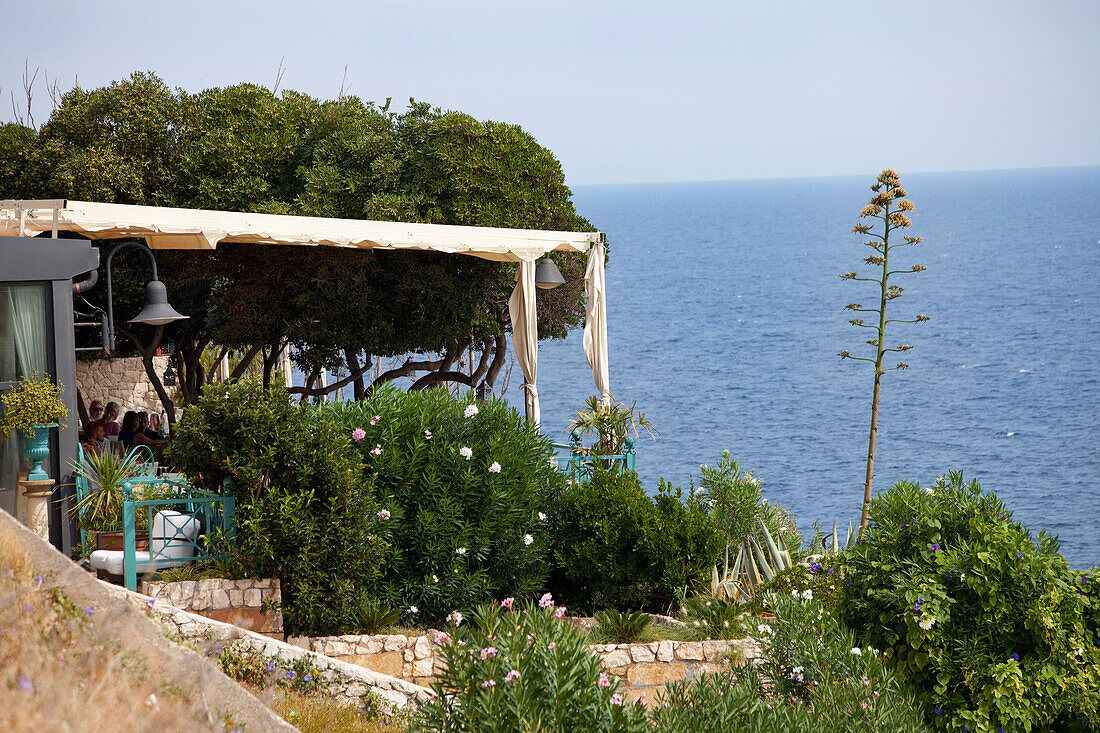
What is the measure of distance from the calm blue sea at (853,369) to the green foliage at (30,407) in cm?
2640

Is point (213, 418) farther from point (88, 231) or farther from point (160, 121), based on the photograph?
point (160, 121)

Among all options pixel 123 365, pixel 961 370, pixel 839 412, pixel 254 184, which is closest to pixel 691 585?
pixel 254 184

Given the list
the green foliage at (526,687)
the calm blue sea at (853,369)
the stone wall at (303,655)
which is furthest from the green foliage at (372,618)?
the calm blue sea at (853,369)

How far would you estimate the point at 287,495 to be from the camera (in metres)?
6.79

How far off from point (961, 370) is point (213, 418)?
5615cm

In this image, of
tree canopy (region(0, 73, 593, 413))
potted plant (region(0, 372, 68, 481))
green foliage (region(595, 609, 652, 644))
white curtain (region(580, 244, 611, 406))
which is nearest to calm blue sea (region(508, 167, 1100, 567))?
tree canopy (region(0, 73, 593, 413))

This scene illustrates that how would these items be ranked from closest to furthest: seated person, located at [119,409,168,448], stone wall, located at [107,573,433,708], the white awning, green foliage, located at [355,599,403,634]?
stone wall, located at [107,573,433,708] → green foliage, located at [355,599,403,634] → the white awning → seated person, located at [119,409,168,448]

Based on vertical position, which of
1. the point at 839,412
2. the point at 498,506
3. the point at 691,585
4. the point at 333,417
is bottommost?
the point at 839,412

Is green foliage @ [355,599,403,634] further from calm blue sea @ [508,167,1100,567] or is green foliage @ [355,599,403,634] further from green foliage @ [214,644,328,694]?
calm blue sea @ [508,167,1100,567]

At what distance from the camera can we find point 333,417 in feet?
24.8

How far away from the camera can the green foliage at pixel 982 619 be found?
19.7ft

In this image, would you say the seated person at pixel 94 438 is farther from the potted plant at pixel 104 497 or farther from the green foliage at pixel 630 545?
the green foliage at pixel 630 545

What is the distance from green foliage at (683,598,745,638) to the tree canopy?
18.6ft

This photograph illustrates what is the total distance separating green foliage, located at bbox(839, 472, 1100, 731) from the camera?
6.00 m
